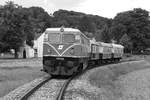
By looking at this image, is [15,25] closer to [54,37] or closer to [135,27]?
[135,27]

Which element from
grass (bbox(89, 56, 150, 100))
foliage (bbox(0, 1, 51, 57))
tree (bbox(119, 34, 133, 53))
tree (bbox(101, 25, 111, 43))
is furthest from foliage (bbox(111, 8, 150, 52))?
grass (bbox(89, 56, 150, 100))

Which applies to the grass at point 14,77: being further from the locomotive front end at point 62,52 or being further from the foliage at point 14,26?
the foliage at point 14,26

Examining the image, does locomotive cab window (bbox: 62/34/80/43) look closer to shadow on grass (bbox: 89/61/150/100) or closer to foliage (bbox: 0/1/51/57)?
shadow on grass (bbox: 89/61/150/100)

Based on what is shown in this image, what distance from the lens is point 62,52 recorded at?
19.5 metres

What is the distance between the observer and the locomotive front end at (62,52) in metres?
19.4

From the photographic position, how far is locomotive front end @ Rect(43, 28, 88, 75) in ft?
63.7

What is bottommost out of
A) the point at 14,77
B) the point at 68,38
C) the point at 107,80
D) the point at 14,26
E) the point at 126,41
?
the point at 107,80

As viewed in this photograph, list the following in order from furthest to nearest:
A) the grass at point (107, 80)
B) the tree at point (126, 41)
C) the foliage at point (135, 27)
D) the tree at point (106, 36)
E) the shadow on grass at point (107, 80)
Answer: the tree at point (106, 36), the foliage at point (135, 27), the tree at point (126, 41), the shadow on grass at point (107, 80), the grass at point (107, 80)

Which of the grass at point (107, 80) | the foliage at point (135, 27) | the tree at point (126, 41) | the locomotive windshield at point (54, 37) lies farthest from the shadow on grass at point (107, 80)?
the foliage at point (135, 27)

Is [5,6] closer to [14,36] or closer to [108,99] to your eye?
[14,36]

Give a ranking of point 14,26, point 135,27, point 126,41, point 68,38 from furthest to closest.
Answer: point 135,27 → point 126,41 → point 14,26 → point 68,38

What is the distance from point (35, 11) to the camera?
14375 centimetres

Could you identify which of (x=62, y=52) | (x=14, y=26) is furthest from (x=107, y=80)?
(x=14, y=26)

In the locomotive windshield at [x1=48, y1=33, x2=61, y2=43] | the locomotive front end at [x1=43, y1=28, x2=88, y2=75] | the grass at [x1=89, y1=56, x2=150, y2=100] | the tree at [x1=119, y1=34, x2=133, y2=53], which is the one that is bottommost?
the grass at [x1=89, y1=56, x2=150, y2=100]
